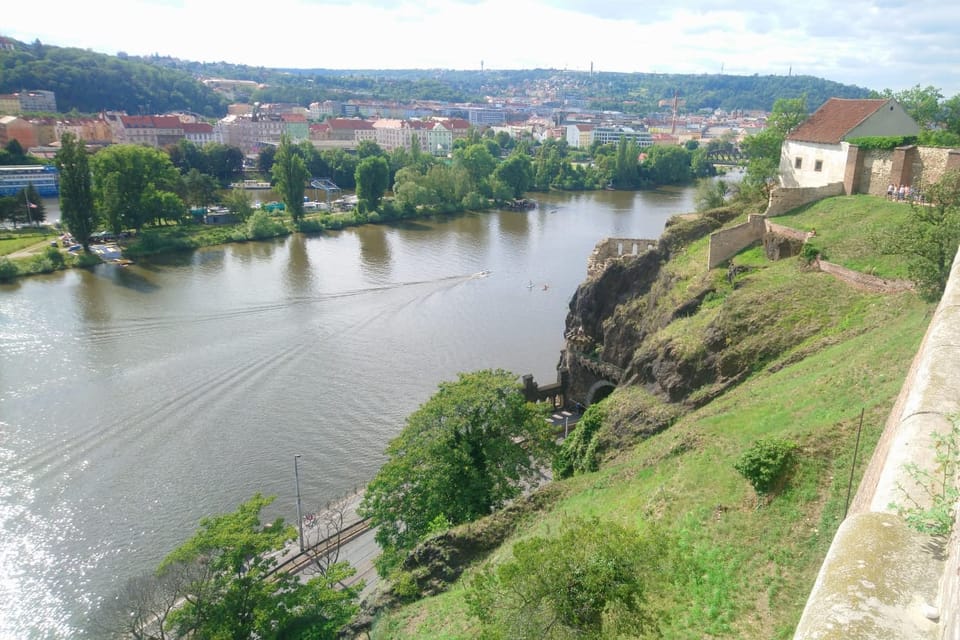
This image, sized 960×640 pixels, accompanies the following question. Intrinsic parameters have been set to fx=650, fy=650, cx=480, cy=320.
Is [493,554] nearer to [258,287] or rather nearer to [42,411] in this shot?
[42,411]

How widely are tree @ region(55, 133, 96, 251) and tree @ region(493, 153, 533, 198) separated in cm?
5985

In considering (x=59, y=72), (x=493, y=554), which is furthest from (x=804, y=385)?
(x=59, y=72)

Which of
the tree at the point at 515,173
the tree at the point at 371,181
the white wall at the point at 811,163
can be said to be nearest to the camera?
the white wall at the point at 811,163

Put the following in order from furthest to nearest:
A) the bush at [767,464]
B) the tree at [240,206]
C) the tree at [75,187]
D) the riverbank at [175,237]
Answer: the tree at [240,206] → the tree at [75,187] → the riverbank at [175,237] → the bush at [767,464]

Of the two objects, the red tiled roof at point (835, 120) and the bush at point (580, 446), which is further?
the red tiled roof at point (835, 120)

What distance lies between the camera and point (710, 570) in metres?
11.6

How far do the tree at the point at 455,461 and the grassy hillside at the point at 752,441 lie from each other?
2957 millimetres

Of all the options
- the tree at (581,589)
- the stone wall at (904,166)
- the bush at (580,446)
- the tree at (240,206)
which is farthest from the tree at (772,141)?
the tree at (240,206)

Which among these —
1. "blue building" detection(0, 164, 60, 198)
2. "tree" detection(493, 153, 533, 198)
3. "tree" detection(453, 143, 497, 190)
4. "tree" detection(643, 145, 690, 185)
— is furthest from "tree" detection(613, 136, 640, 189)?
"blue building" detection(0, 164, 60, 198)

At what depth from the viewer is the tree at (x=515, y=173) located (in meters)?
105

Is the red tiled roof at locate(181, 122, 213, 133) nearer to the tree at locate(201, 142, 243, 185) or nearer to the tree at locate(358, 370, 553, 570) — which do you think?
the tree at locate(201, 142, 243, 185)

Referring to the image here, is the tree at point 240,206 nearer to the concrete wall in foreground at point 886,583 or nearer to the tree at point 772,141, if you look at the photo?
the tree at point 772,141

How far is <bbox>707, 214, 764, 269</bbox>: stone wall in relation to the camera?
29797mm

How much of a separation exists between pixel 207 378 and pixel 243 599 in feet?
74.9
